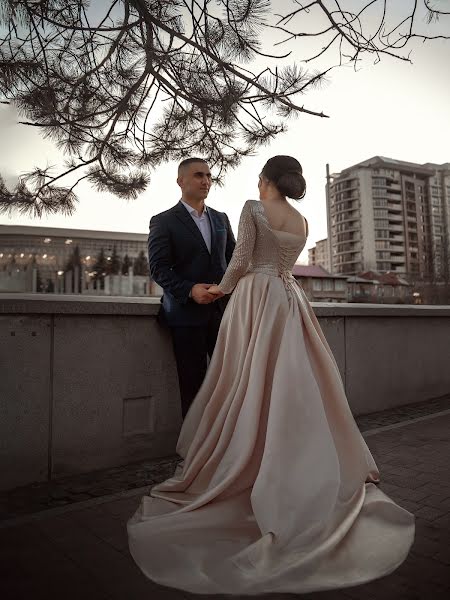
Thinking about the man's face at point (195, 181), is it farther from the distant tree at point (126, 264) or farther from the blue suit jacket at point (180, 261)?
the distant tree at point (126, 264)

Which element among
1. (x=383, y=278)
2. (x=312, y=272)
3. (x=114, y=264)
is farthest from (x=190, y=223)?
(x=383, y=278)

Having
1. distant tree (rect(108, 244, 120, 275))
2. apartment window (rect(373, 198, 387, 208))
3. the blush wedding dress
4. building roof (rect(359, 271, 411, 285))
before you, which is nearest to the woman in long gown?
the blush wedding dress

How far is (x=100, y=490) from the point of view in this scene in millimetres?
2832

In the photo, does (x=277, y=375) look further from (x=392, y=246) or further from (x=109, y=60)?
(x=392, y=246)

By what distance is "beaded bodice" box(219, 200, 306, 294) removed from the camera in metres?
2.66

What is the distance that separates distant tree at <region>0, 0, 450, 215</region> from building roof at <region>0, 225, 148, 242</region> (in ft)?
222

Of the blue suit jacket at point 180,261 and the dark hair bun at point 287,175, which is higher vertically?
the dark hair bun at point 287,175

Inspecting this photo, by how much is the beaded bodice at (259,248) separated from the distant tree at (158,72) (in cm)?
135

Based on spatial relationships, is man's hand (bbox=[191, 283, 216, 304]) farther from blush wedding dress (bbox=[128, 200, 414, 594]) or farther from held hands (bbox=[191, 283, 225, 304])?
blush wedding dress (bbox=[128, 200, 414, 594])

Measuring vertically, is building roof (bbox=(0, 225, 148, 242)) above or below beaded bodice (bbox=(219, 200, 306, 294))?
above

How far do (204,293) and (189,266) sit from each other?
1.11 feet

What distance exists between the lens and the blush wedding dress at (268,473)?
1.82 metres

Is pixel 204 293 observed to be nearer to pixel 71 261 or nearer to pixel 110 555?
pixel 110 555

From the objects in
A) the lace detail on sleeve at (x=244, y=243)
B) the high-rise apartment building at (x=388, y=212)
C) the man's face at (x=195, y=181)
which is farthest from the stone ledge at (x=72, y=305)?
the high-rise apartment building at (x=388, y=212)
